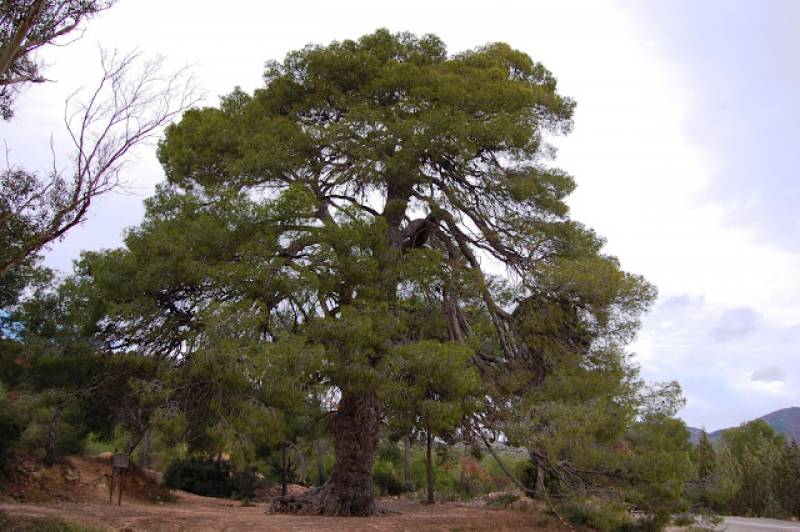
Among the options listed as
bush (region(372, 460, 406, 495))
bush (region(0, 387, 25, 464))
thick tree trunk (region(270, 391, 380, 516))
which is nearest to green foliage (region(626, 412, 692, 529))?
thick tree trunk (region(270, 391, 380, 516))

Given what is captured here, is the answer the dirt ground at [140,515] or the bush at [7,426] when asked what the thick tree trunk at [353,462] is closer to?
the dirt ground at [140,515]

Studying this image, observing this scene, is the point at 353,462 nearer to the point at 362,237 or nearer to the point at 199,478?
the point at 362,237

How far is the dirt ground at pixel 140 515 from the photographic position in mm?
10717

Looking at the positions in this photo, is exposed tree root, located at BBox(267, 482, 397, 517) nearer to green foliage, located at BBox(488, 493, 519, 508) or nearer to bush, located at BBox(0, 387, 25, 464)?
green foliage, located at BBox(488, 493, 519, 508)

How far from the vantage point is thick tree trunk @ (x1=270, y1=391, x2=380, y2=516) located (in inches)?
523

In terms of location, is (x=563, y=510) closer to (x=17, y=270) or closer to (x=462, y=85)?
(x=462, y=85)

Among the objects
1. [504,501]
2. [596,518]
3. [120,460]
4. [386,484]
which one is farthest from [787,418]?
[120,460]

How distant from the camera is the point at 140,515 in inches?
470

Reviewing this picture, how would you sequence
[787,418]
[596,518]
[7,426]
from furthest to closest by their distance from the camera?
[787,418] < [7,426] < [596,518]

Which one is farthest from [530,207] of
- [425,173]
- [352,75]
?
[352,75]

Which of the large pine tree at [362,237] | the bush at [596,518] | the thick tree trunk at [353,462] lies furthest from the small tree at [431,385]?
the bush at [596,518]

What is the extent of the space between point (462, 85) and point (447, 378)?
20.5ft

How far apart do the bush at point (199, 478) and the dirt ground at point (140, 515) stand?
4.09 m

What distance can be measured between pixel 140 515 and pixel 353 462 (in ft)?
13.6
